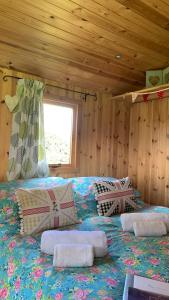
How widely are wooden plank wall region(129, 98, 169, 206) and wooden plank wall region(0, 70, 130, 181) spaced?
0.13 meters

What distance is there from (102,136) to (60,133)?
24.2 inches

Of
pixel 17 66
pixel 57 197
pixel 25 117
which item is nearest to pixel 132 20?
pixel 17 66

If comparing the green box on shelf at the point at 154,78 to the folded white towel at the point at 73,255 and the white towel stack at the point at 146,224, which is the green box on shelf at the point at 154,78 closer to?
the white towel stack at the point at 146,224

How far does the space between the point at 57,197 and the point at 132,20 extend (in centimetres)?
160

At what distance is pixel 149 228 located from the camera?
1.82 meters

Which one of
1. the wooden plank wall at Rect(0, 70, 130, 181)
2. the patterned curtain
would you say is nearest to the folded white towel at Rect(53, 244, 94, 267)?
the patterned curtain

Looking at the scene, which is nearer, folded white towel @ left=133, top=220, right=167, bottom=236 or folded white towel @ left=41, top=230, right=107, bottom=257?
folded white towel @ left=41, top=230, right=107, bottom=257

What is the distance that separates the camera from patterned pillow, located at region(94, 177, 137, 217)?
2.32 meters

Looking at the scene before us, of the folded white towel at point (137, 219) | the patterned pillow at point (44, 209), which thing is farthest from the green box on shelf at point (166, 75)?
the patterned pillow at point (44, 209)

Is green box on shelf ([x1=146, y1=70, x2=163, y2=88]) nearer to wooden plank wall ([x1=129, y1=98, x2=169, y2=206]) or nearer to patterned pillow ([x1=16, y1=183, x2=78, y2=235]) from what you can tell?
wooden plank wall ([x1=129, y1=98, x2=169, y2=206])

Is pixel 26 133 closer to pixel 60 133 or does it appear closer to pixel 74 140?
pixel 60 133

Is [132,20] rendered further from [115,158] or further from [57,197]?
[115,158]

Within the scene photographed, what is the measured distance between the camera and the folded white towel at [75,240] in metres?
1.47

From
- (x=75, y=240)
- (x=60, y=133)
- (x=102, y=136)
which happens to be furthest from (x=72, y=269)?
(x=102, y=136)
